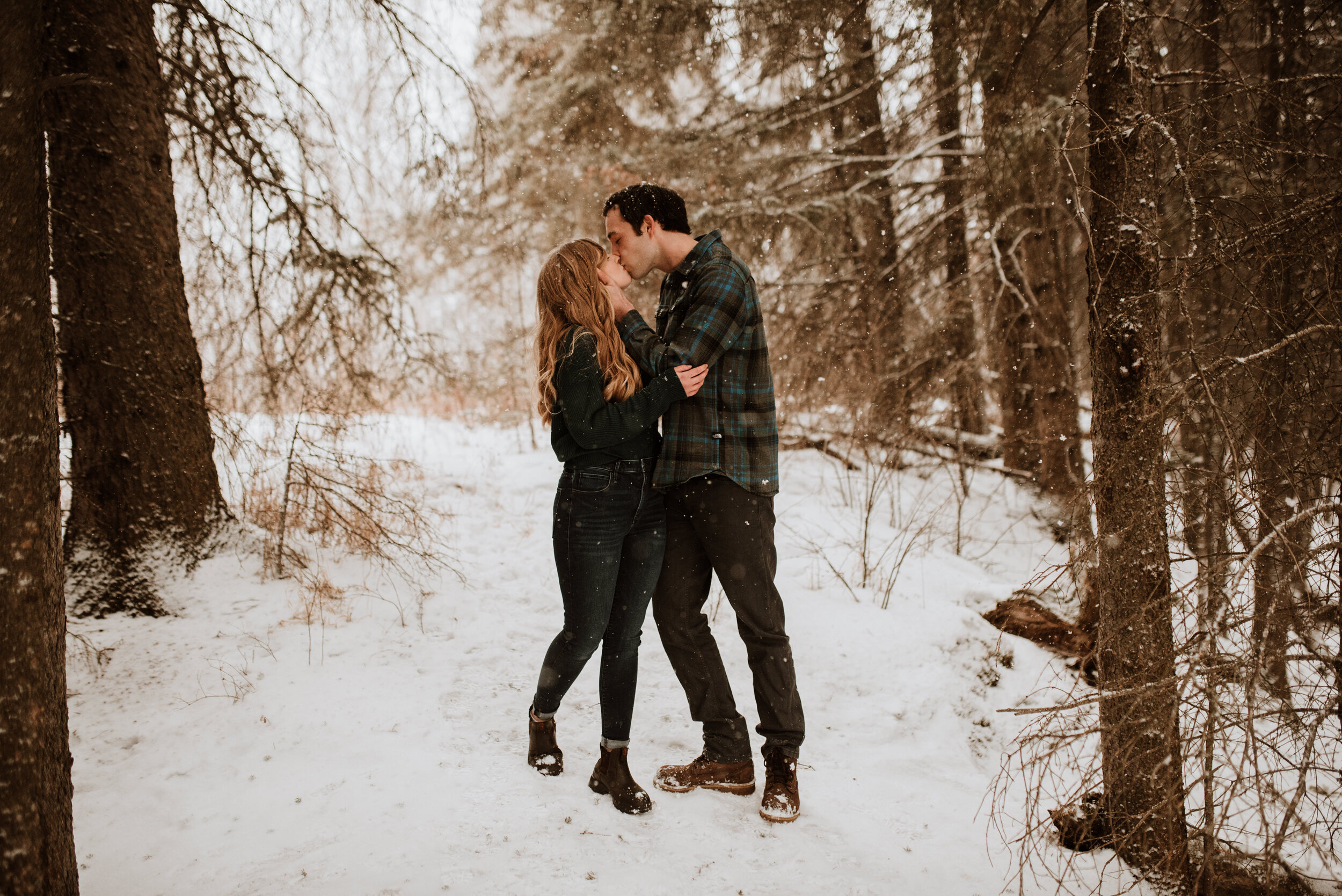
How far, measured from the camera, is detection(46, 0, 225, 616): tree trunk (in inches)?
133

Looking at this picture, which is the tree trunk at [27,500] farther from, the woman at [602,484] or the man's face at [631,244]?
the man's face at [631,244]

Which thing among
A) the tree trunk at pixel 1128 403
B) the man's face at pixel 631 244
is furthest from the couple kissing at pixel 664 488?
the tree trunk at pixel 1128 403

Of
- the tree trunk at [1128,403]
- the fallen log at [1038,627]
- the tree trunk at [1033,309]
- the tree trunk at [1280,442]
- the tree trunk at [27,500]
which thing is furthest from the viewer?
the tree trunk at [1033,309]

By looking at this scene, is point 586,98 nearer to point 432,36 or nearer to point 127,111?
point 432,36

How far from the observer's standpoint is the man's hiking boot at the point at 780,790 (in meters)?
2.47

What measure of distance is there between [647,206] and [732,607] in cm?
150

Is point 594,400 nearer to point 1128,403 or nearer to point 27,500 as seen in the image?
point 27,500

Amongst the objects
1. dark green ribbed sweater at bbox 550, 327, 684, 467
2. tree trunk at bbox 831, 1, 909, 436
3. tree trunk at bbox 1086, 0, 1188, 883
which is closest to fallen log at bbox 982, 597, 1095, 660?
tree trunk at bbox 1086, 0, 1188, 883

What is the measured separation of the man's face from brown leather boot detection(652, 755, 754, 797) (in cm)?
183

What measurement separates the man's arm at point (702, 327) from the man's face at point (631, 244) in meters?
0.25

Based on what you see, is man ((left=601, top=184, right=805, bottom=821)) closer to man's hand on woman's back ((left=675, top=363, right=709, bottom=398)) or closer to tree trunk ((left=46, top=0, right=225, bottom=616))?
man's hand on woman's back ((left=675, top=363, right=709, bottom=398))

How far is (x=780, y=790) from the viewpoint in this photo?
8.19ft

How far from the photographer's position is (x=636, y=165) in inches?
252

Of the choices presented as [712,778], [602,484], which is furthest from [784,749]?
[602,484]
